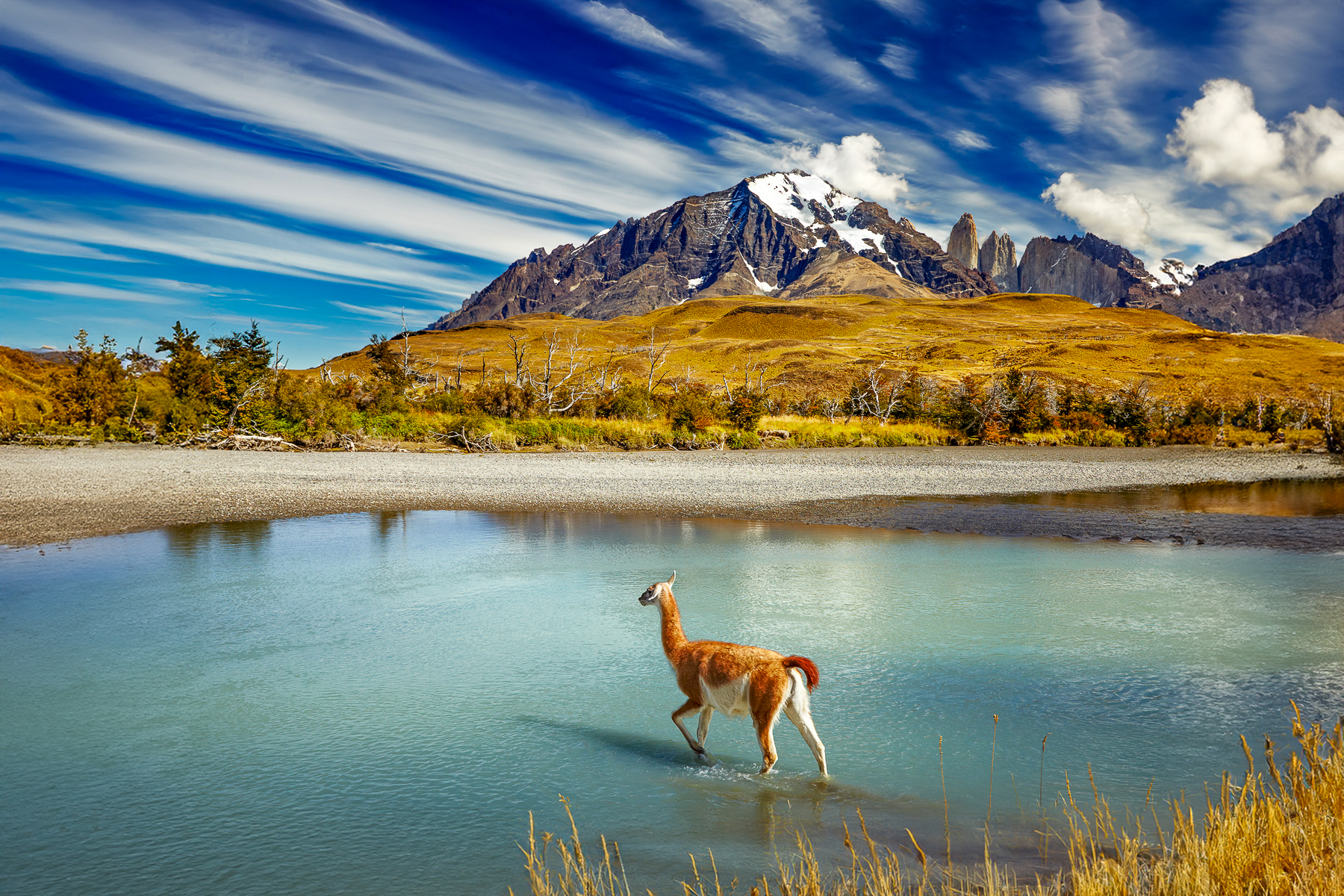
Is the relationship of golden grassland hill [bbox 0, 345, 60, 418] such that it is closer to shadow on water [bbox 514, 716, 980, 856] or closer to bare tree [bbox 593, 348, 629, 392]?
bare tree [bbox 593, 348, 629, 392]

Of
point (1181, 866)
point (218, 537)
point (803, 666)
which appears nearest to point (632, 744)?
point (803, 666)

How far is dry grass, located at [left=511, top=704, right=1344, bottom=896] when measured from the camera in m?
3.14

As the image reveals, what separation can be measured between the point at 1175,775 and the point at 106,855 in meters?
6.73

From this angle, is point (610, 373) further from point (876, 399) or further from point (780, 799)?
point (780, 799)

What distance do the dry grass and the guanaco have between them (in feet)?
2.63

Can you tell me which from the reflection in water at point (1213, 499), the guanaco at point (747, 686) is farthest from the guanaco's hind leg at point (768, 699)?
the reflection in water at point (1213, 499)

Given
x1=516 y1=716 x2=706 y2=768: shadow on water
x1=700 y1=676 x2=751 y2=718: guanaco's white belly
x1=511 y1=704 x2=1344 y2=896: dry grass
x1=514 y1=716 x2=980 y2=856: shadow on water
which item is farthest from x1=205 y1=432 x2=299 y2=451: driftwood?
x1=511 y1=704 x2=1344 y2=896: dry grass

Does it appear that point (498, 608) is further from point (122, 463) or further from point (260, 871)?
point (122, 463)

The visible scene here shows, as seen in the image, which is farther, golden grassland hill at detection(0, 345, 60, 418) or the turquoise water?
golden grassland hill at detection(0, 345, 60, 418)

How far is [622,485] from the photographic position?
2294 cm

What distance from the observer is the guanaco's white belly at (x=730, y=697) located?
5082mm

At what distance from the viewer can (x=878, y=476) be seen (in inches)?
1028

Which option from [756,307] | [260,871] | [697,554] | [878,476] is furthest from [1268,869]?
[756,307]

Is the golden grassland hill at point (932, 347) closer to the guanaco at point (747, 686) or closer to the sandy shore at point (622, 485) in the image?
the sandy shore at point (622, 485)
